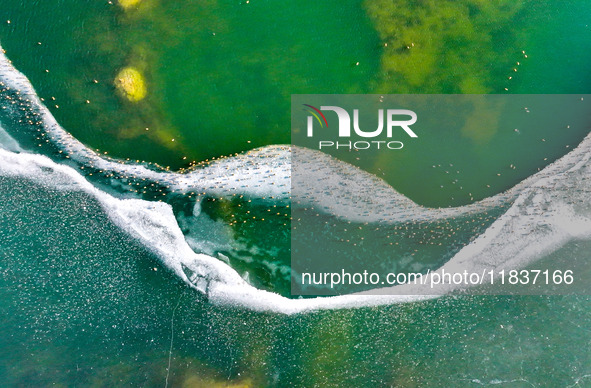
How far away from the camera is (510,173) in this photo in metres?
7.31

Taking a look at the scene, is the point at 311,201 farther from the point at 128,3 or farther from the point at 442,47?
the point at 128,3

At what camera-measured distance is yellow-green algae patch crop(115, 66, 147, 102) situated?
720cm

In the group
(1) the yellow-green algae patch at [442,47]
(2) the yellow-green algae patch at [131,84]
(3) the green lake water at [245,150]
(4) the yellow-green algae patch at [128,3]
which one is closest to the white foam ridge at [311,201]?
(3) the green lake water at [245,150]

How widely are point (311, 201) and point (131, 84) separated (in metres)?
3.65

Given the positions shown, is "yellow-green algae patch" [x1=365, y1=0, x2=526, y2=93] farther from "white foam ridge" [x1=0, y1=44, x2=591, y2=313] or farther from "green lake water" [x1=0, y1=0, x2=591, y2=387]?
"white foam ridge" [x1=0, y1=44, x2=591, y2=313]

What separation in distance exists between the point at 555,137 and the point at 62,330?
352 inches

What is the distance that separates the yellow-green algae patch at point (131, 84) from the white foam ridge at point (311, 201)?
1160mm

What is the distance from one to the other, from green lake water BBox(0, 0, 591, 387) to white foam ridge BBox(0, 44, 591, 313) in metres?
0.19

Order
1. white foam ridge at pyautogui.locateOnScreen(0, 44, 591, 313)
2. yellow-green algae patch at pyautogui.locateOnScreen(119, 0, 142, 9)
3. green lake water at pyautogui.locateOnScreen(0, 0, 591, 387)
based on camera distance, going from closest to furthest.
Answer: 1. green lake water at pyautogui.locateOnScreen(0, 0, 591, 387)
2. white foam ridge at pyautogui.locateOnScreen(0, 44, 591, 313)
3. yellow-green algae patch at pyautogui.locateOnScreen(119, 0, 142, 9)

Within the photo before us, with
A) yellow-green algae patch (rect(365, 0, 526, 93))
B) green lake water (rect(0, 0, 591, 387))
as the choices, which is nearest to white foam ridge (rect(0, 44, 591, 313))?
green lake water (rect(0, 0, 591, 387))

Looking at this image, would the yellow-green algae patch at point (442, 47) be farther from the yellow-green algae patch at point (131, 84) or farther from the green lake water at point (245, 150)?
the yellow-green algae patch at point (131, 84)

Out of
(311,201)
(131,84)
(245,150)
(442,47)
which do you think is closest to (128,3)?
(131,84)

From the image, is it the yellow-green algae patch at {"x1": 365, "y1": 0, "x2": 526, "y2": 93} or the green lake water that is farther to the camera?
the yellow-green algae patch at {"x1": 365, "y1": 0, "x2": 526, "y2": 93}

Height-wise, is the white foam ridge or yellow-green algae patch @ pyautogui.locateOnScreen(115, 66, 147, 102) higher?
yellow-green algae patch @ pyautogui.locateOnScreen(115, 66, 147, 102)
